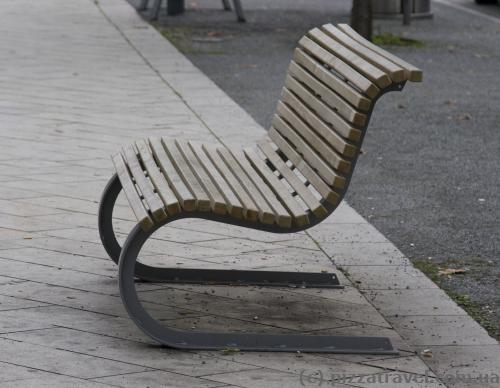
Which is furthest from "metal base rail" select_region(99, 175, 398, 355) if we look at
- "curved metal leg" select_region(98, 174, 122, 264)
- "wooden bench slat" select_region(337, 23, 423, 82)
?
"wooden bench slat" select_region(337, 23, 423, 82)

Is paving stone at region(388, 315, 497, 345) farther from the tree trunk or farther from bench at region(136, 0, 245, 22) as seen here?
bench at region(136, 0, 245, 22)

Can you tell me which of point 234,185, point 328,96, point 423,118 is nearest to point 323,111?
point 328,96

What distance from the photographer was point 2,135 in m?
8.29

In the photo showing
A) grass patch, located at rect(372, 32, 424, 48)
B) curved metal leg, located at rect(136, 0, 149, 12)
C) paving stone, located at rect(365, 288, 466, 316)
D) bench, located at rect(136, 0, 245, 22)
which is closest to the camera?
paving stone, located at rect(365, 288, 466, 316)

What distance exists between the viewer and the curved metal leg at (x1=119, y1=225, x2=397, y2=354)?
14.4 feet

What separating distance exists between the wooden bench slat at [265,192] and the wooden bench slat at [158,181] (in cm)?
40

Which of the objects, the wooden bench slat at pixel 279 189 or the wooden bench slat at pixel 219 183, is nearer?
the wooden bench slat at pixel 219 183

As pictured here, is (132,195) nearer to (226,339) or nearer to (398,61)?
(226,339)

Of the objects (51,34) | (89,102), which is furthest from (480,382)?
(51,34)

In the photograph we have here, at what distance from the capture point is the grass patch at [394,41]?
14.0m

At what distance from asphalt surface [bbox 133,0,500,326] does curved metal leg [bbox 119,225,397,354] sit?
0.73 m

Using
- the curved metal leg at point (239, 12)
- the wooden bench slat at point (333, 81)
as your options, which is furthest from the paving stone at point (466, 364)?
the curved metal leg at point (239, 12)

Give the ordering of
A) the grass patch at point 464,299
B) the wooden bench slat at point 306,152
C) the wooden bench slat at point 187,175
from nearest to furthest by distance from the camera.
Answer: the wooden bench slat at point 187,175
the wooden bench slat at point 306,152
the grass patch at point 464,299

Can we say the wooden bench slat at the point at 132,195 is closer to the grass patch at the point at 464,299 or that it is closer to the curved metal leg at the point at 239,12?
the grass patch at the point at 464,299
